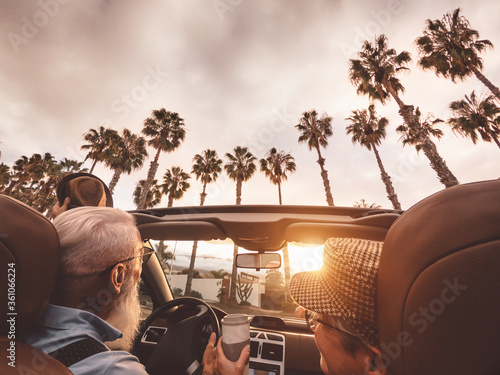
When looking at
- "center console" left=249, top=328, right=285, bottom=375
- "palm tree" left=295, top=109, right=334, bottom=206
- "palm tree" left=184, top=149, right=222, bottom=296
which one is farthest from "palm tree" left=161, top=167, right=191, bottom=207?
"center console" left=249, top=328, right=285, bottom=375

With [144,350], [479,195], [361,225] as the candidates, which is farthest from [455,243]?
[144,350]

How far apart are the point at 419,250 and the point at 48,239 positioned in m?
1.71

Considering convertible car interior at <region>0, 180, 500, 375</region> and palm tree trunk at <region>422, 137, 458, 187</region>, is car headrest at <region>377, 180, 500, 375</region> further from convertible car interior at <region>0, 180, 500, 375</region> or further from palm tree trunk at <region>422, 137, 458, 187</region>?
palm tree trunk at <region>422, 137, 458, 187</region>

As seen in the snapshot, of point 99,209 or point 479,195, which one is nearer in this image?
point 479,195

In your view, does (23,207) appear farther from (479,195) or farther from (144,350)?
(144,350)

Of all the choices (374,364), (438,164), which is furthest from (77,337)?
(438,164)

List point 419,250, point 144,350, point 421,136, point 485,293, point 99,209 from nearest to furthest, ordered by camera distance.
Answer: point 485,293 < point 419,250 < point 99,209 < point 144,350 < point 421,136

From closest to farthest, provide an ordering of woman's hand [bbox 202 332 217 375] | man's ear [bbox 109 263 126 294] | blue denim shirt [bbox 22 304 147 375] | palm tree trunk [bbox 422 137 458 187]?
blue denim shirt [bbox 22 304 147 375], man's ear [bbox 109 263 126 294], woman's hand [bbox 202 332 217 375], palm tree trunk [bbox 422 137 458 187]

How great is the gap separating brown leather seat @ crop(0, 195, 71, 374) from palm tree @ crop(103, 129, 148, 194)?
77.3ft

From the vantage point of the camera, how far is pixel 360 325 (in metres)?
1.28

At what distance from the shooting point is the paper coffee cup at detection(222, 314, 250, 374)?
169cm

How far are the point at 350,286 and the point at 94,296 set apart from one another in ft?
5.01

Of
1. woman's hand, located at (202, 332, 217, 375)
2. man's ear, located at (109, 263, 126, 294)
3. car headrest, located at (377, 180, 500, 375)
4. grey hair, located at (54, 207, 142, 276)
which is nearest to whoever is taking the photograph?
car headrest, located at (377, 180, 500, 375)

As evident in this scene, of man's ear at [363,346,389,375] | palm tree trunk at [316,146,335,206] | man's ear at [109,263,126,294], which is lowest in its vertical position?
man's ear at [363,346,389,375]
